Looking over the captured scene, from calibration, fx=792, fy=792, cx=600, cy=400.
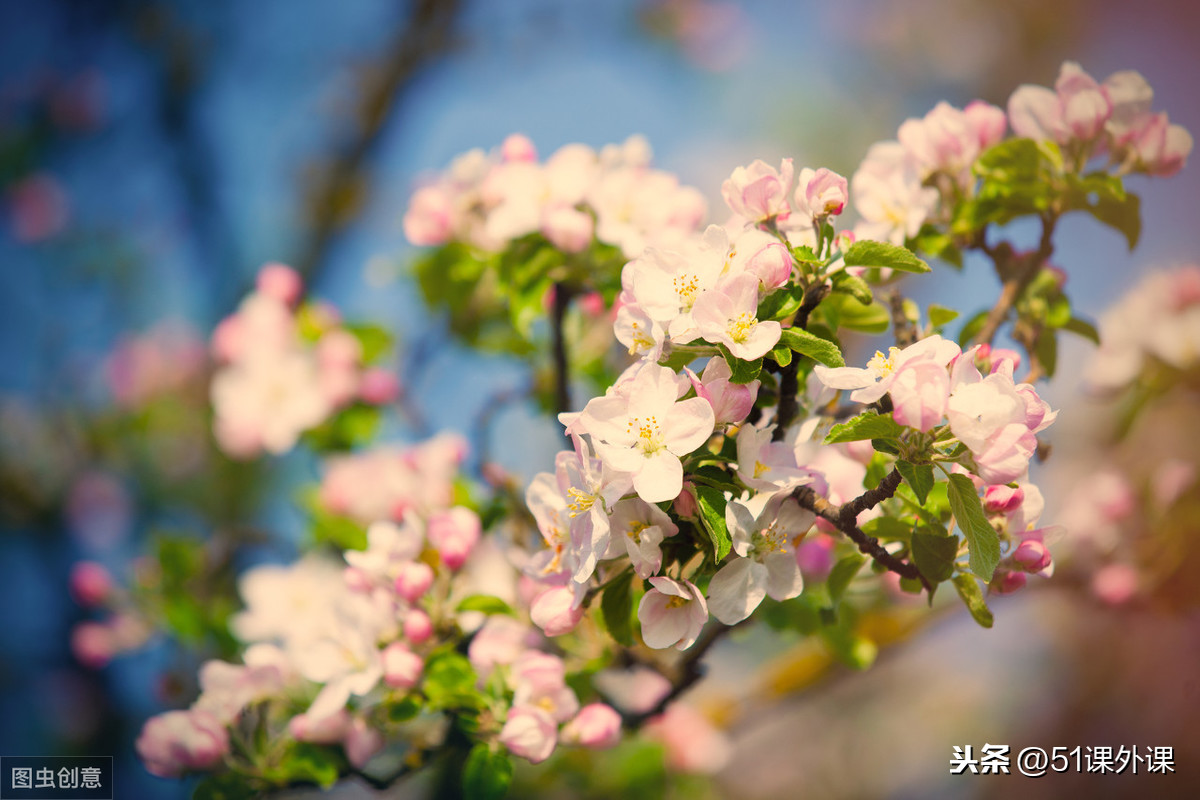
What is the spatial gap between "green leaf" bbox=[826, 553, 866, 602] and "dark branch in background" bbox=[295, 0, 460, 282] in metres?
2.38

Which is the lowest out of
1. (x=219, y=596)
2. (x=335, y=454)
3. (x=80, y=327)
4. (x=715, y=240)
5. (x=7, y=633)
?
(x=715, y=240)

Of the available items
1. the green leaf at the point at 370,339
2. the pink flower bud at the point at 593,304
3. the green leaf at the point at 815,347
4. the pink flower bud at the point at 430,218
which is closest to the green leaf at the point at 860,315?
the green leaf at the point at 815,347

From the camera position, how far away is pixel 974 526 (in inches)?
21.1

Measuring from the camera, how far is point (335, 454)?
1.28 m

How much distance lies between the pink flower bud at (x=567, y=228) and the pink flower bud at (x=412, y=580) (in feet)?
1.17

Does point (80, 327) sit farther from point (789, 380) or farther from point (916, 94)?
point (916, 94)

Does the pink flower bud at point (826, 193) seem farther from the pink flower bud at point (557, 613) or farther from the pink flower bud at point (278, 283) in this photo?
the pink flower bud at point (278, 283)

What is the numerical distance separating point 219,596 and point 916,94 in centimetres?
294

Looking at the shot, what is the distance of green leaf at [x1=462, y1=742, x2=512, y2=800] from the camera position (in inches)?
27.5

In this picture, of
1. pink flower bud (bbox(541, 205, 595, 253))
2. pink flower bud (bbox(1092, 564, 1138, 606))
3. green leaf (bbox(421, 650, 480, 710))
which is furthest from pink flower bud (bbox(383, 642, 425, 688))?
pink flower bud (bbox(1092, 564, 1138, 606))

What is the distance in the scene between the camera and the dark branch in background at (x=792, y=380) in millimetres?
582

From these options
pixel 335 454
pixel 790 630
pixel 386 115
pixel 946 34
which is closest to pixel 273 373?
pixel 335 454

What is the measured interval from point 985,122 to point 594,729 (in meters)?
0.70

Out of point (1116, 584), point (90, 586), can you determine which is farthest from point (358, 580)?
point (1116, 584)
